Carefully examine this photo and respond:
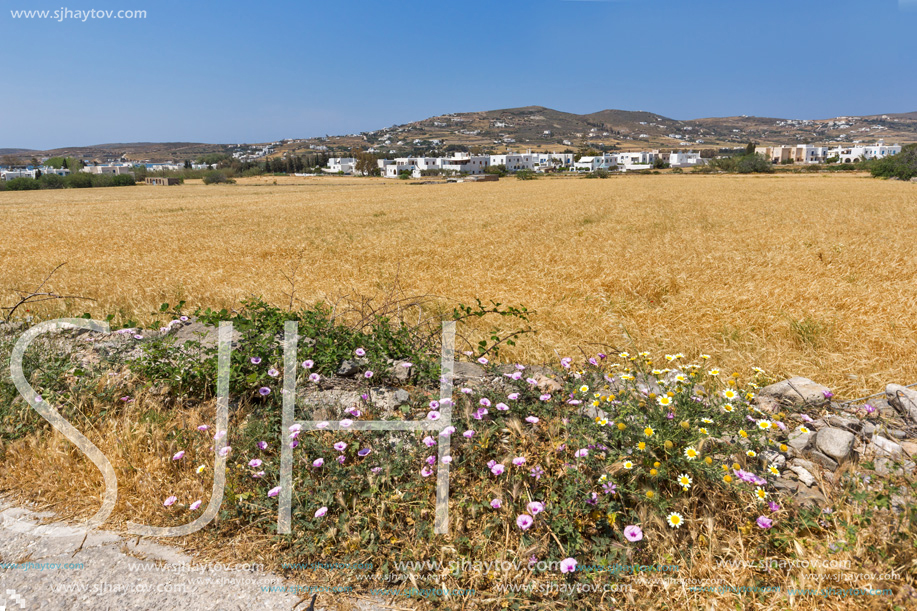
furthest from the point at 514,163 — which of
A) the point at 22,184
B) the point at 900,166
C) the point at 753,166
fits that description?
the point at 22,184

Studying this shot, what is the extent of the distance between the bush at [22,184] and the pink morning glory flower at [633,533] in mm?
90348

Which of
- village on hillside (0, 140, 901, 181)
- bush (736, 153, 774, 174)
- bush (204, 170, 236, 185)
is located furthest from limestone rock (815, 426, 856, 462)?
village on hillside (0, 140, 901, 181)

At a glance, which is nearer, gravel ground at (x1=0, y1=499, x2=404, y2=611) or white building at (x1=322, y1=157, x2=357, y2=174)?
gravel ground at (x1=0, y1=499, x2=404, y2=611)

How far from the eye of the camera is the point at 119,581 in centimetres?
237

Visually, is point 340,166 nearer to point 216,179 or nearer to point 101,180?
point 216,179

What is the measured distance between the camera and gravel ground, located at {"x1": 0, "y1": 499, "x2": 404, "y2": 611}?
7.38 feet

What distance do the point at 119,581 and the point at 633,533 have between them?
2454 mm

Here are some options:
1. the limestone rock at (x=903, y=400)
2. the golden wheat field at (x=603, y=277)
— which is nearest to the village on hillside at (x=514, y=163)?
the golden wheat field at (x=603, y=277)

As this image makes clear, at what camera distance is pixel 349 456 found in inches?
123

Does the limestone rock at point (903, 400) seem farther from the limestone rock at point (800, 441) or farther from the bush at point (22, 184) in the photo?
the bush at point (22, 184)

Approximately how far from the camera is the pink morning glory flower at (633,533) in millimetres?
2344

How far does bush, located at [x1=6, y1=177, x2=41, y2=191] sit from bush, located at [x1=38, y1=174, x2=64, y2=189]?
824 millimetres

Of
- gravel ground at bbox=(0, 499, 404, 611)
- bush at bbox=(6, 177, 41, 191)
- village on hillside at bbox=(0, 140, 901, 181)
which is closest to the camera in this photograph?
gravel ground at bbox=(0, 499, 404, 611)

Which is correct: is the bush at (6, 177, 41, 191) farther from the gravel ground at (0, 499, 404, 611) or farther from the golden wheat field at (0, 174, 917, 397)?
the gravel ground at (0, 499, 404, 611)
